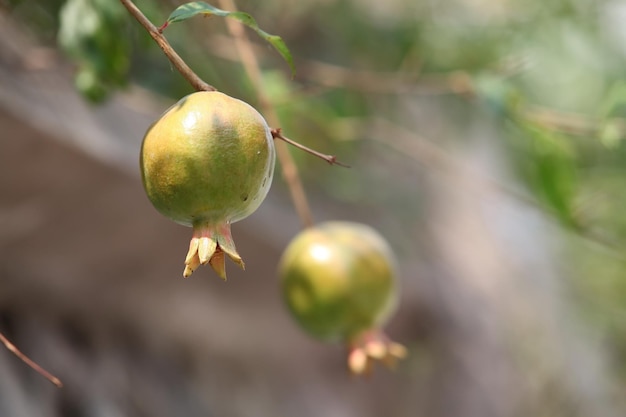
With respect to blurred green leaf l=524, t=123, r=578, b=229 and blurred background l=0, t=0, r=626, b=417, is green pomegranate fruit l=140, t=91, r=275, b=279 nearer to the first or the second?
blurred background l=0, t=0, r=626, b=417

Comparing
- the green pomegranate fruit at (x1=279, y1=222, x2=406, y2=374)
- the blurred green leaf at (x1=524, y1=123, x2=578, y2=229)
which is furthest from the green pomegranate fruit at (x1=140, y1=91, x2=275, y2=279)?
the blurred green leaf at (x1=524, y1=123, x2=578, y2=229)

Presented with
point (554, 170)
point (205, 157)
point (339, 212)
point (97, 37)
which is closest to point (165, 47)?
point (205, 157)

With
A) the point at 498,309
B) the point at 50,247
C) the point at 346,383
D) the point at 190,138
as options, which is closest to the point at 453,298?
the point at 498,309

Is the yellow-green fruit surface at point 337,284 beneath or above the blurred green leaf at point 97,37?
beneath

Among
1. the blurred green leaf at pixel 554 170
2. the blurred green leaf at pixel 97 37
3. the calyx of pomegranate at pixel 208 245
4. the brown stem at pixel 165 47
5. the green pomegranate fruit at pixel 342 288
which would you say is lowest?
the calyx of pomegranate at pixel 208 245

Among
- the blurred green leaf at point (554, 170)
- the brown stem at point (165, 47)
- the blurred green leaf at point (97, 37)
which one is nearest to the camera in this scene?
the brown stem at point (165, 47)

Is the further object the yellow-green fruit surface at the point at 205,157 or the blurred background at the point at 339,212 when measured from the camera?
the blurred background at the point at 339,212

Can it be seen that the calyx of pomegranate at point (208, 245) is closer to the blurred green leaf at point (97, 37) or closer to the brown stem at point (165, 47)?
the brown stem at point (165, 47)

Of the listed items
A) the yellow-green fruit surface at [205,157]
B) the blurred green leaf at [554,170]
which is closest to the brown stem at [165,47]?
the yellow-green fruit surface at [205,157]
